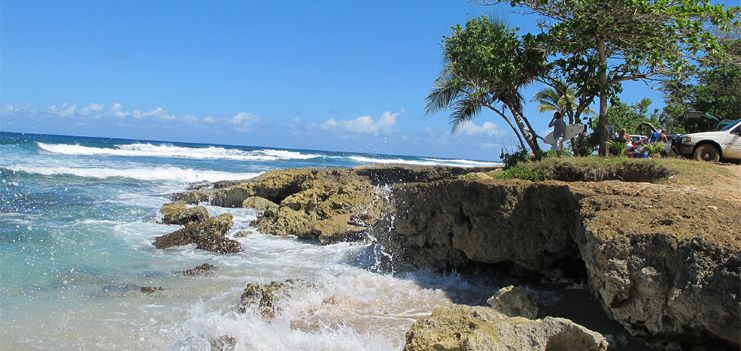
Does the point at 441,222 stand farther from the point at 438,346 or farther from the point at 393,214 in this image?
the point at 438,346

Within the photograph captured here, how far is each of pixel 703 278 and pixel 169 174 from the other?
104 feet

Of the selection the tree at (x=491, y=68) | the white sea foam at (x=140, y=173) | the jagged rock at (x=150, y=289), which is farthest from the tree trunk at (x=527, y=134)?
the white sea foam at (x=140, y=173)

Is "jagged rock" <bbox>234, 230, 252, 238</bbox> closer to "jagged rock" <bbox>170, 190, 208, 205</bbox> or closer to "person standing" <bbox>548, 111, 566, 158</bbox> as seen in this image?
"jagged rock" <bbox>170, 190, 208, 205</bbox>

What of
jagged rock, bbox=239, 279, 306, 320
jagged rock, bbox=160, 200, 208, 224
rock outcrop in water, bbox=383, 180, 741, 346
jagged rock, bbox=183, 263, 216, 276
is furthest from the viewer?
jagged rock, bbox=160, 200, 208, 224

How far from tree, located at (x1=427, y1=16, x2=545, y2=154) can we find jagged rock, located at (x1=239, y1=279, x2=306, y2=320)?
36.0 feet

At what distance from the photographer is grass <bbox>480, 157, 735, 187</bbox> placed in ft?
30.9

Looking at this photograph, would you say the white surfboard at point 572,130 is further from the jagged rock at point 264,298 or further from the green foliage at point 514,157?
the jagged rock at point 264,298

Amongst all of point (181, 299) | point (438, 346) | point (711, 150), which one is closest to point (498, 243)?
point (438, 346)

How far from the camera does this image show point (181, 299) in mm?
7988

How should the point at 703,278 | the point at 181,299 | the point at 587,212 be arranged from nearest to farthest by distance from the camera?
1. the point at 703,278
2. the point at 587,212
3. the point at 181,299

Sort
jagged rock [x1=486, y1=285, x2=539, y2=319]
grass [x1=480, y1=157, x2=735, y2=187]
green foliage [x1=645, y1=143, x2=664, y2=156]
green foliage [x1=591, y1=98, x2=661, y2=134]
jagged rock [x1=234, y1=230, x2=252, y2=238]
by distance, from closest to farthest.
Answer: jagged rock [x1=486, y1=285, x2=539, y2=319] → grass [x1=480, y1=157, x2=735, y2=187] → jagged rock [x1=234, y1=230, x2=252, y2=238] → green foliage [x1=645, y1=143, x2=664, y2=156] → green foliage [x1=591, y1=98, x2=661, y2=134]

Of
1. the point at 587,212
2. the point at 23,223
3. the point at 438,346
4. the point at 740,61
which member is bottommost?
the point at 23,223

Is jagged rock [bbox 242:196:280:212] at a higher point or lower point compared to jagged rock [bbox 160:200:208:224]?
higher

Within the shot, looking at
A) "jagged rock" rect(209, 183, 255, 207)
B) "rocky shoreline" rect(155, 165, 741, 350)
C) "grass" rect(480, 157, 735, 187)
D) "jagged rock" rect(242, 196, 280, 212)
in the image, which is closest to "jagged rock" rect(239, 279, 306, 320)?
"rocky shoreline" rect(155, 165, 741, 350)
